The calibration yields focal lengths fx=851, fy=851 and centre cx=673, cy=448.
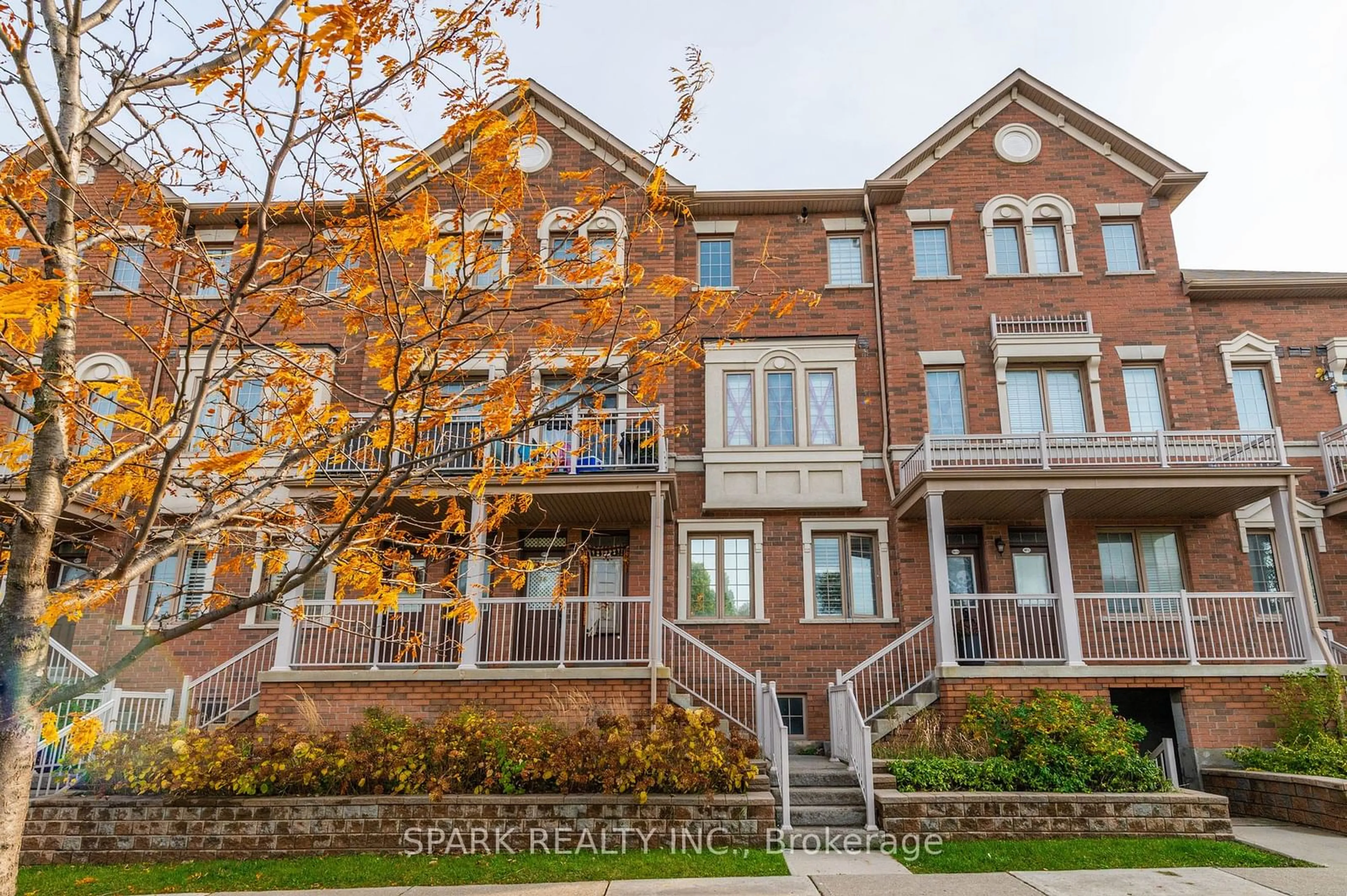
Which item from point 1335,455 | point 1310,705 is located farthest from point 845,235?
point 1310,705

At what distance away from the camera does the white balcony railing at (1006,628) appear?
1193cm

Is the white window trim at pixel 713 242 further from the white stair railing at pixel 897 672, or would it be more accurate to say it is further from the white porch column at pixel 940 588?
the white stair railing at pixel 897 672

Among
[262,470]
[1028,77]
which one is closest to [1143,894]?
[262,470]

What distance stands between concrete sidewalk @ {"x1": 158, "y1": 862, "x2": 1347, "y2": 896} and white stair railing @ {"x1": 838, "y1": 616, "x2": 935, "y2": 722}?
4.20 metres

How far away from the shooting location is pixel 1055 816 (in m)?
8.74

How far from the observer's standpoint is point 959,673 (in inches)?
451

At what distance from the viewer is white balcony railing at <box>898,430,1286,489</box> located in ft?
41.3

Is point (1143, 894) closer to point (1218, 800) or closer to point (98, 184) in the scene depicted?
point (1218, 800)

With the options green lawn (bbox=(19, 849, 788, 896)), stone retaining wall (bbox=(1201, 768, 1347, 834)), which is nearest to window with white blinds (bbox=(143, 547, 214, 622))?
green lawn (bbox=(19, 849, 788, 896))

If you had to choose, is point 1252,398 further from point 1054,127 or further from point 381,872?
point 381,872

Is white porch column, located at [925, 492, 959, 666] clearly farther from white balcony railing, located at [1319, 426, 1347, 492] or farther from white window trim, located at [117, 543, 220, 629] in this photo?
white window trim, located at [117, 543, 220, 629]

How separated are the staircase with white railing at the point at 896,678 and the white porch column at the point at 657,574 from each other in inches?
99.9

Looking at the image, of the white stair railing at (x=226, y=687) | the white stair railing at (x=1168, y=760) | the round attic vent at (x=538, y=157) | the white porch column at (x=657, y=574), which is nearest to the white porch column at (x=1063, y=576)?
the white stair railing at (x=1168, y=760)

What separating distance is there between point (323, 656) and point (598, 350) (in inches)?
249
